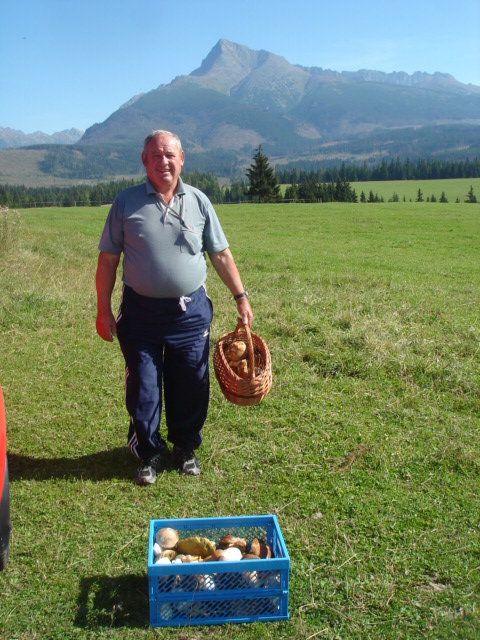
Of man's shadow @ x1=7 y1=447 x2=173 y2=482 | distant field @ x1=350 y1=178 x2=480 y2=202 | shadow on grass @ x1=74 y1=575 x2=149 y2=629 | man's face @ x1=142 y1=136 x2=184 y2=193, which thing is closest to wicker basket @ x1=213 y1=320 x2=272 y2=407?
man's shadow @ x1=7 y1=447 x2=173 y2=482

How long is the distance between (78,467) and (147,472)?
71 centimetres

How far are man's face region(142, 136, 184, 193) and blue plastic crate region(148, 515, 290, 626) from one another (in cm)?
240

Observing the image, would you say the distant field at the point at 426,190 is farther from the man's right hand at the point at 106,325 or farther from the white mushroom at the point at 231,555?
the white mushroom at the point at 231,555

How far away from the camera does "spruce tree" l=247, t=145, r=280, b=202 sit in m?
70.6

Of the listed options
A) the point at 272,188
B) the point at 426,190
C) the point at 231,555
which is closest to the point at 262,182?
the point at 272,188

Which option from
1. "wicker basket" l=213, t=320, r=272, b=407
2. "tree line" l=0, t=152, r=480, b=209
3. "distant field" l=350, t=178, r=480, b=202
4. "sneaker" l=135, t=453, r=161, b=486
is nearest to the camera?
"wicker basket" l=213, t=320, r=272, b=407

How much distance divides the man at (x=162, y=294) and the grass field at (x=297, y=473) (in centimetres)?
52

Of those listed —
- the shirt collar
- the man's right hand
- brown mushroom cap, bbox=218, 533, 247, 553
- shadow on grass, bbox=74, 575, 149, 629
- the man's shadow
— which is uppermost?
the shirt collar

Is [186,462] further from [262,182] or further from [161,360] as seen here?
[262,182]

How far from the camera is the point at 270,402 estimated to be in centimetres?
627

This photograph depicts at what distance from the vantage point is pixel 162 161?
418 centimetres

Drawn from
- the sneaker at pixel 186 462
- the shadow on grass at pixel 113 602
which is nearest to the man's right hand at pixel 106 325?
the sneaker at pixel 186 462

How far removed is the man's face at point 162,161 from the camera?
13.7 ft

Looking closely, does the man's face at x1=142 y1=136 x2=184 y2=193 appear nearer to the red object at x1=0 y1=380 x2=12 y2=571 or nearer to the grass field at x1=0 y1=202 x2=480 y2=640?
the red object at x1=0 y1=380 x2=12 y2=571
